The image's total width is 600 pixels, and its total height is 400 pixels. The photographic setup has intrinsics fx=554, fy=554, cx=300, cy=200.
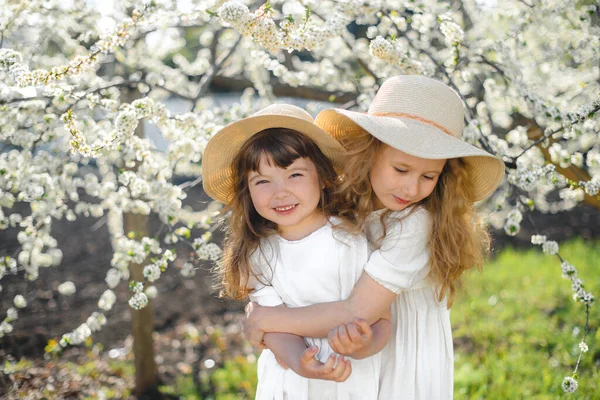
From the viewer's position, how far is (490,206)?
17.3ft

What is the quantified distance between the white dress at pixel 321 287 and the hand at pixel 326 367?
0.17 m

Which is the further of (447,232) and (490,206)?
(490,206)

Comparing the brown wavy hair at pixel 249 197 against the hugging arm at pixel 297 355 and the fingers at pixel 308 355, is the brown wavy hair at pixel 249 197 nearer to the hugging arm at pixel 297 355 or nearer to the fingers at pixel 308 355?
the hugging arm at pixel 297 355

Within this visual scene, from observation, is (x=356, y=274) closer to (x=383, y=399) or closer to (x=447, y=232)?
(x=447, y=232)

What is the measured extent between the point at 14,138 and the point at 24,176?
0.17 m

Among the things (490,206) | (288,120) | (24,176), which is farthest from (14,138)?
(490,206)

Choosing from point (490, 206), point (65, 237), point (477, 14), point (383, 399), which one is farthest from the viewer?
point (65, 237)

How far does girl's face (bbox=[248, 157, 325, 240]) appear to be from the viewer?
1.71 metres

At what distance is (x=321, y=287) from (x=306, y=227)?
0.20 metres

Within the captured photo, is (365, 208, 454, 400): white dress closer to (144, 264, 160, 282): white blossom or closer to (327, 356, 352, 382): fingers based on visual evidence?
(327, 356, 352, 382): fingers

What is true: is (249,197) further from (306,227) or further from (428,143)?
(428,143)

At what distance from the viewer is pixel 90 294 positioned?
14.8 feet

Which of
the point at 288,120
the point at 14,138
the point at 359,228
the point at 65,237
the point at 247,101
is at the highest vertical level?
the point at 288,120

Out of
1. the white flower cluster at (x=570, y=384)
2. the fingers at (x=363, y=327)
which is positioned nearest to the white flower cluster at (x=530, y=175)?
the white flower cluster at (x=570, y=384)
